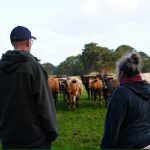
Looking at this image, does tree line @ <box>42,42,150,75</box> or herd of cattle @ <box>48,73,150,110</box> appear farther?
tree line @ <box>42,42,150,75</box>

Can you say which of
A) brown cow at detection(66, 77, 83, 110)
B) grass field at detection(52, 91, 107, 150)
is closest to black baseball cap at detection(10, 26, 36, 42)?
grass field at detection(52, 91, 107, 150)

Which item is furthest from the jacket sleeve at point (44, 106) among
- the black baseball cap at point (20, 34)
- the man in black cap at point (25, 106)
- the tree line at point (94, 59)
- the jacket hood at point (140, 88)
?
the tree line at point (94, 59)

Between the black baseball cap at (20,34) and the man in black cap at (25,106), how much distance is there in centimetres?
20

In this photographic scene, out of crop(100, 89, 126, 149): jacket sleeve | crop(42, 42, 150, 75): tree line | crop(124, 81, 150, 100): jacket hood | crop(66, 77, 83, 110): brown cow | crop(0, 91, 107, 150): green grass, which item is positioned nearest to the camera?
crop(100, 89, 126, 149): jacket sleeve

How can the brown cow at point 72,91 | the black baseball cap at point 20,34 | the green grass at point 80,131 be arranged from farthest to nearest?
the brown cow at point 72,91
the green grass at point 80,131
the black baseball cap at point 20,34

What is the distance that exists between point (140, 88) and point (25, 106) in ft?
3.94

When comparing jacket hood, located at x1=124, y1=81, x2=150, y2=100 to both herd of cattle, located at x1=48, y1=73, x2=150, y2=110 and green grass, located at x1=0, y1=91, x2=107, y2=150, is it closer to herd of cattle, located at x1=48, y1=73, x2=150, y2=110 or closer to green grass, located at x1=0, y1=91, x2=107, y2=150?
green grass, located at x1=0, y1=91, x2=107, y2=150

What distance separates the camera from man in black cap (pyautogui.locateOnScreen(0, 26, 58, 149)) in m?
4.99

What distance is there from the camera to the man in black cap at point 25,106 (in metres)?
4.99

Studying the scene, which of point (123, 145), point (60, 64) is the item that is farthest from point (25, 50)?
point (60, 64)

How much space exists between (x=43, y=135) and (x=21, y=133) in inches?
9.0

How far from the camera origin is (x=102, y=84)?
28.4m

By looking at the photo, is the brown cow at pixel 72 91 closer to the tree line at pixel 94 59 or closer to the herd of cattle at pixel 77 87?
the herd of cattle at pixel 77 87

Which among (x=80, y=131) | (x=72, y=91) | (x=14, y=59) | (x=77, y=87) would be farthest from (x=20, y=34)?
(x=77, y=87)
